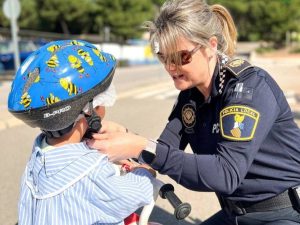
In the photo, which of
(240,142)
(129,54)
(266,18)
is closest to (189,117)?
(240,142)

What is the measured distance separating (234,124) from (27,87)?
855mm

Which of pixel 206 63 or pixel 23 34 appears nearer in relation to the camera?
pixel 206 63

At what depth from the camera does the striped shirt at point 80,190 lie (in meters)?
1.74

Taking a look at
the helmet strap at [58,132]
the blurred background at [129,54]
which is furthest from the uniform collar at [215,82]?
the helmet strap at [58,132]

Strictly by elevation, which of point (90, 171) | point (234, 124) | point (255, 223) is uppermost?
point (234, 124)

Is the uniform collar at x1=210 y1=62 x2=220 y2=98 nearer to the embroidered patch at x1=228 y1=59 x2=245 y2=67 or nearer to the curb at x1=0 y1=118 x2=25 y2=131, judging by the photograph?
the embroidered patch at x1=228 y1=59 x2=245 y2=67

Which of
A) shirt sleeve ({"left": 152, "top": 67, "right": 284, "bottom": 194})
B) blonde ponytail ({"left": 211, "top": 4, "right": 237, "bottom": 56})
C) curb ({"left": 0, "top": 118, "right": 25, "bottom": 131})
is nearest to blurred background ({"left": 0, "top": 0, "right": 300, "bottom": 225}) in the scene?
curb ({"left": 0, "top": 118, "right": 25, "bottom": 131})

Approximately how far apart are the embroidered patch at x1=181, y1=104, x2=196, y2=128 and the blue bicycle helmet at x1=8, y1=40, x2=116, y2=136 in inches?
24.8

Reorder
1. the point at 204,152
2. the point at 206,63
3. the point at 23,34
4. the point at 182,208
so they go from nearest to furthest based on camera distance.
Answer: the point at 182,208, the point at 206,63, the point at 204,152, the point at 23,34

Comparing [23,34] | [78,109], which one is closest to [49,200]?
[78,109]

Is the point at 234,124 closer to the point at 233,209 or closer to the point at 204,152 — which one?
the point at 204,152

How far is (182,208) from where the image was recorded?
168 cm

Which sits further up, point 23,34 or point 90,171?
point 90,171

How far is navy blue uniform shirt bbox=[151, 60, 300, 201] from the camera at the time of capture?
1.85 meters
